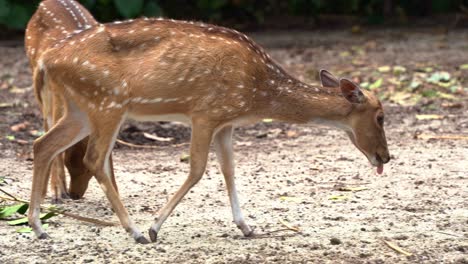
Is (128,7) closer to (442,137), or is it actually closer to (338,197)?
(442,137)

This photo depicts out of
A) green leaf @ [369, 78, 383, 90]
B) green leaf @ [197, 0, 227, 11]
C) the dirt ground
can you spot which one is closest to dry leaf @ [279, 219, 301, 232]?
the dirt ground

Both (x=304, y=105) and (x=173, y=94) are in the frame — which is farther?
(x=304, y=105)

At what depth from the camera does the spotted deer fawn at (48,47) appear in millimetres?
7098

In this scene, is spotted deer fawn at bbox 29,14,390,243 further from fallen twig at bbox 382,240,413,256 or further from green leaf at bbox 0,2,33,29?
green leaf at bbox 0,2,33,29

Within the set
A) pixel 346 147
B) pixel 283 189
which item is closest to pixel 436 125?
pixel 346 147

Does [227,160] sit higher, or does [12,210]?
[227,160]

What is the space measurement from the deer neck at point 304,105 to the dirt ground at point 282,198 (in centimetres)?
71

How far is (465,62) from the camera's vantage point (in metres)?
12.6

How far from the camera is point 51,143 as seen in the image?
6.30 m

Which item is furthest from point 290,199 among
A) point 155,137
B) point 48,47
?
point 155,137

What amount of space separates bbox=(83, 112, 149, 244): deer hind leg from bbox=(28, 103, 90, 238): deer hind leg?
5.4 inches

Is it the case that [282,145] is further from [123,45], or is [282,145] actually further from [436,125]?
[123,45]

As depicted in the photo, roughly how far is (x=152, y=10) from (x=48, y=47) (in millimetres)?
7515

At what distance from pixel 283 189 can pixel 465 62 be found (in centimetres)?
574
